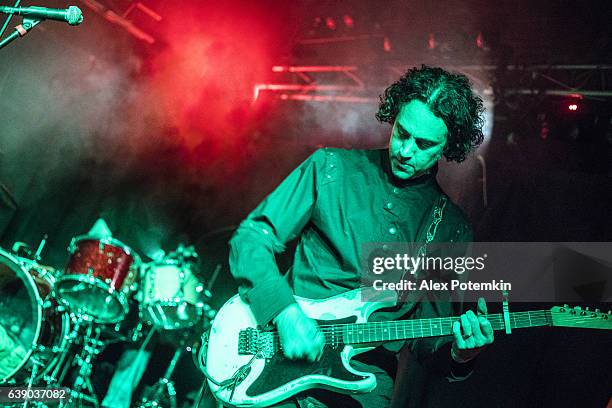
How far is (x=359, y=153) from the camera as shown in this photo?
9.87 ft

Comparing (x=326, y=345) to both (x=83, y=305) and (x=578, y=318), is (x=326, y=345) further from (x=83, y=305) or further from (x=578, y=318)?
(x=83, y=305)

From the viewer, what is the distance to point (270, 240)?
269cm

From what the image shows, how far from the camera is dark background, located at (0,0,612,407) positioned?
4598 millimetres

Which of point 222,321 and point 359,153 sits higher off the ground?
point 359,153

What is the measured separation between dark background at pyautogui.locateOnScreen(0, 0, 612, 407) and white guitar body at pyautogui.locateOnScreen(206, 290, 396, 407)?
2.16 meters

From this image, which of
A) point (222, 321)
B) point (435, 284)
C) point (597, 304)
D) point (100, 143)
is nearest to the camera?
point (222, 321)

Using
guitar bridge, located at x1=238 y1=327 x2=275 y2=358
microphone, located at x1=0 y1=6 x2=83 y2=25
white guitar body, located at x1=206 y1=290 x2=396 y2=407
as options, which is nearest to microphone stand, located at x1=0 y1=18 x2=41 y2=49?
microphone, located at x1=0 y1=6 x2=83 y2=25

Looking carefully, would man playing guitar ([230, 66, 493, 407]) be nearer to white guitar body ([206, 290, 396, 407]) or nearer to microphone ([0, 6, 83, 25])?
white guitar body ([206, 290, 396, 407])

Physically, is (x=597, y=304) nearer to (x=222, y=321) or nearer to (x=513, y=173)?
(x=513, y=173)

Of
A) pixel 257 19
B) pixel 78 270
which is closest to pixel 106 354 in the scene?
pixel 78 270

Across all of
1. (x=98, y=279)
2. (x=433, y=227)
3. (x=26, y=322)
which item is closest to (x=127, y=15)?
(x=98, y=279)

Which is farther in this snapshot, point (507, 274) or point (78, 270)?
point (78, 270)

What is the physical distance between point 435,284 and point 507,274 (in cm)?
117

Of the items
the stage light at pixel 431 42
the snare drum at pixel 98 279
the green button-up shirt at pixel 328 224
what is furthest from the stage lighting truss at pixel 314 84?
the green button-up shirt at pixel 328 224
